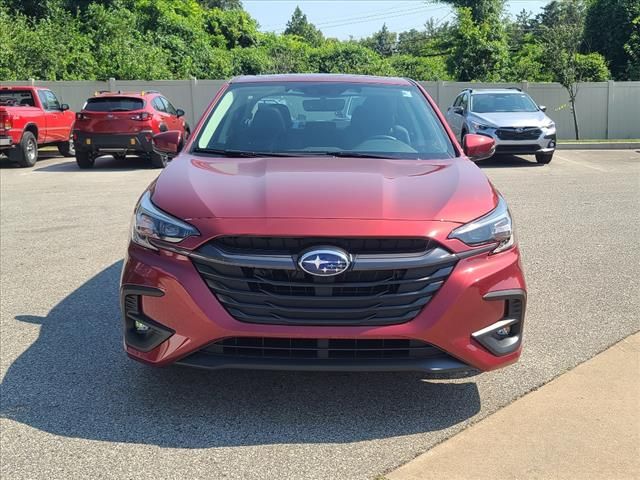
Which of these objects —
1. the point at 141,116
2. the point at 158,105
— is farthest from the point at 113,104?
the point at 158,105

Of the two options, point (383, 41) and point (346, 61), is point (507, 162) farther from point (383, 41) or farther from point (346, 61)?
point (383, 41)

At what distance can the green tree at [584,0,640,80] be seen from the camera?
1077 inches

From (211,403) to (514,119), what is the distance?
43.2 feet

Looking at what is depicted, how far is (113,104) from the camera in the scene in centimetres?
1452

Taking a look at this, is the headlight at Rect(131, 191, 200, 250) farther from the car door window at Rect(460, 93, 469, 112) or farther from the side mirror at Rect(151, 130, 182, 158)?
the car door window at Rect(460, 93, 469, 112)

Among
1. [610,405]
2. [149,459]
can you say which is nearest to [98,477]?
[149,459]

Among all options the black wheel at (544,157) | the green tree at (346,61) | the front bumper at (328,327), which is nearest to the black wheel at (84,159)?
the black wheel at (544,157)

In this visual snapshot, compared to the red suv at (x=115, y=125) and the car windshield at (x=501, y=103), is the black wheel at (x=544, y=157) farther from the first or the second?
the red suv at (x=115, y=125)

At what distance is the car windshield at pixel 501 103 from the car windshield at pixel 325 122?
11723mm

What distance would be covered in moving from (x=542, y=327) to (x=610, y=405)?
1.15 metres

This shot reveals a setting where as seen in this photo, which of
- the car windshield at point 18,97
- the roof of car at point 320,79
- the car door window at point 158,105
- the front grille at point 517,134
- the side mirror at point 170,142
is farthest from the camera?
the car windshield at point 18,97

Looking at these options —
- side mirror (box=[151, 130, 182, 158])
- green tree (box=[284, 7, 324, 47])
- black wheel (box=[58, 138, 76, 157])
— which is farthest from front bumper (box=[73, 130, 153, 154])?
green tree (box=[284, 7, 324, 47])

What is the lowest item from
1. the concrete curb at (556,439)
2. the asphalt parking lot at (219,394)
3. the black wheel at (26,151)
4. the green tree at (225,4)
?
the concrete curb at (556,439)

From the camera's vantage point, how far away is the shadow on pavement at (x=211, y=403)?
3.26 meters
